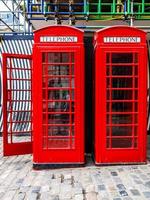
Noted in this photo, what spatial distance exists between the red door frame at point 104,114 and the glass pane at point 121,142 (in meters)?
0.07

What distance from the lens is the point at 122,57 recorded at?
7129mm

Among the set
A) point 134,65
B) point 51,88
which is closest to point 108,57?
point 134,65

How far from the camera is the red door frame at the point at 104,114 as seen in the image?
7094 mm

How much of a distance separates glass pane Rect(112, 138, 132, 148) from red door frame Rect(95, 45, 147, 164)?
68 millimetres

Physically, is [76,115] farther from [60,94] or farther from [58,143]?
[58,143]

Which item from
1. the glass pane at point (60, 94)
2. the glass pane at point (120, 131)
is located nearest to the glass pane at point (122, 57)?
the glass pane at point (60, 94)

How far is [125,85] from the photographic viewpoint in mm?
7184

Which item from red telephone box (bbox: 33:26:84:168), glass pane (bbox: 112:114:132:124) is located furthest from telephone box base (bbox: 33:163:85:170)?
glass pane (bbox: 112:114:132:124)

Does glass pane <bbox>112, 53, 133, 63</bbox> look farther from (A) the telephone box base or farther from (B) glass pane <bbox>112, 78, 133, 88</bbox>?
(A) the telephone box base

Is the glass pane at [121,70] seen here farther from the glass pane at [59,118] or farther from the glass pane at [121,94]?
the glass pane at [59,118]

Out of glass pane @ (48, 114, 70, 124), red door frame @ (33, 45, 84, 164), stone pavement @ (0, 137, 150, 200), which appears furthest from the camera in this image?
glass pane @ (48, 114, 70, 124)

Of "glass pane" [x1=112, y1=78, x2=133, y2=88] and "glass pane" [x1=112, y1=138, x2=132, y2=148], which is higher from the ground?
"glass pane" [x1=112, y1=78, x2=133, y2=88]

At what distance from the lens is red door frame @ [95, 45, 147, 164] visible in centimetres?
709

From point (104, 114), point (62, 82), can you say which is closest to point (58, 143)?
point (104, 114)
